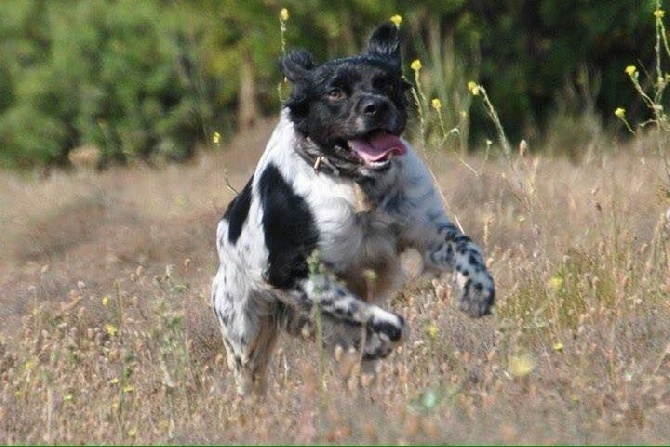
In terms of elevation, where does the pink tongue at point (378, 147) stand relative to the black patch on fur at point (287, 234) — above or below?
above

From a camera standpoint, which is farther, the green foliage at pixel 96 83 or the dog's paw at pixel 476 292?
the green foliage at pixel 96 83

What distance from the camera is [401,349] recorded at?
657 cm

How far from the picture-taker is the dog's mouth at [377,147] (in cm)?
629

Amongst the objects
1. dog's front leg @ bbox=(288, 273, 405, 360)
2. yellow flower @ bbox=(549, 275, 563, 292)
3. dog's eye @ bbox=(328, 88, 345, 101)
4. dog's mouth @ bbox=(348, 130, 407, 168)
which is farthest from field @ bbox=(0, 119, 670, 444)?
dog's eye @ bbox=(328, 88, 345, 101)

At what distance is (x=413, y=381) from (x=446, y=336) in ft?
2.65

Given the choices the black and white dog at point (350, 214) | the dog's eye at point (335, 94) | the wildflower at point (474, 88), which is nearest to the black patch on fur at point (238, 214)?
the black and white dog at point (350, 214)

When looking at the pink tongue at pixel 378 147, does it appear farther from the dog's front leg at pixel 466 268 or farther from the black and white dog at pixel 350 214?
the dog's front leg at pixel 466 268

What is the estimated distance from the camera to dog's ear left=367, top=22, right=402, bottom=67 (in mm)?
6926

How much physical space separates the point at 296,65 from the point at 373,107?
604 mm

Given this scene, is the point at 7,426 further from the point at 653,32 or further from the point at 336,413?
the point at 653,32

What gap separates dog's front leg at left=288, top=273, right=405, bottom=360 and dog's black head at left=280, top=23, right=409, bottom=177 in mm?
463

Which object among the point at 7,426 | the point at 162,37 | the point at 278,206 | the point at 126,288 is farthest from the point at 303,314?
the point at 162,37

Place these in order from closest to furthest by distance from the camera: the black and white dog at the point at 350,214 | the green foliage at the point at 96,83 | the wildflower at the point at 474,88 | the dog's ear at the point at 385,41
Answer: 1. the black and white dog at the point at 350,214
2. the dog's ear at the point at 385,41
3. the wildflower at the point at 474,88
4. the green foliage at the point at 96,83

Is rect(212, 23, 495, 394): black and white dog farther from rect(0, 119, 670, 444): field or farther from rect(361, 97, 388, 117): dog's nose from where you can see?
rect(0, 119, 670, 444): field
